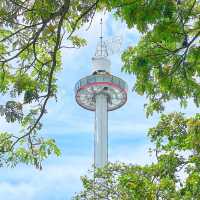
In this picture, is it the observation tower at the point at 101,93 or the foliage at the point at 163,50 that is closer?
the foliage at the point at 163,50

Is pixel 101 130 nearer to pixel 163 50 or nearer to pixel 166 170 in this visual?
pixel 166 170

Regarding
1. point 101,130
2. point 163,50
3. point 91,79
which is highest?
point 91,79

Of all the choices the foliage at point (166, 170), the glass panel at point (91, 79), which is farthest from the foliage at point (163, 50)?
the glass panel at point (91, 79)

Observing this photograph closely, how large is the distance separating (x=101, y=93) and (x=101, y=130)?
501 cm

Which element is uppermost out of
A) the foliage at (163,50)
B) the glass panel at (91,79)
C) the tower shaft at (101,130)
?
the glass panel at (91,79)

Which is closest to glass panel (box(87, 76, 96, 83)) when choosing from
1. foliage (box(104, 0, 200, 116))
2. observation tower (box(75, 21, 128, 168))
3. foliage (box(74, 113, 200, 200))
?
observation tower (box(75, 21, 128, 168))

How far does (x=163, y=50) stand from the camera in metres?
9.17

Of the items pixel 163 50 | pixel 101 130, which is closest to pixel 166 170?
pixel 163 50

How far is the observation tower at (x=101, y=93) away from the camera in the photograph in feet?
203

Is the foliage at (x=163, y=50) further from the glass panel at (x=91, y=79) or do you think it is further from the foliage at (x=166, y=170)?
the glass panel at (x=91, y=79)

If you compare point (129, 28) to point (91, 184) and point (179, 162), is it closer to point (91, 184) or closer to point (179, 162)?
point (179, 162)

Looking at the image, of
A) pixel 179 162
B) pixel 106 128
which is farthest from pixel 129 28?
pixel 106 128

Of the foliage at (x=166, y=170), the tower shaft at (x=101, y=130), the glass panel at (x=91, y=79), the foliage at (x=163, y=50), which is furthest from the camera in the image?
the glass panel at (x=91, y=79)

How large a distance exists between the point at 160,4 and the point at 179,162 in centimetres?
1001
